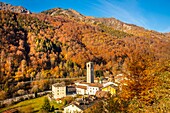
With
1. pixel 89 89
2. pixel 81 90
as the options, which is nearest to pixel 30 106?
pixel 81 90

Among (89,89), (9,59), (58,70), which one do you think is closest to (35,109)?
(89,89)

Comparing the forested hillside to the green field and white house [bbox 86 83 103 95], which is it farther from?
white house [bbox 86 83 103 95]

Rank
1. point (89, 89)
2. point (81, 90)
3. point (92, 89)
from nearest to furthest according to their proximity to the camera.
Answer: point (92, 89)
point (89, 89)
point (81, 90)

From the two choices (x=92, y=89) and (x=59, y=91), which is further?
(x=92, y=89)

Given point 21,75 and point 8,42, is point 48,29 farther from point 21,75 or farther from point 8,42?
point 21,75

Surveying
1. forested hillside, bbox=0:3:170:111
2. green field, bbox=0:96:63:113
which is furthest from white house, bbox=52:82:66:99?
forested hillside, bbox=0:3:170:111

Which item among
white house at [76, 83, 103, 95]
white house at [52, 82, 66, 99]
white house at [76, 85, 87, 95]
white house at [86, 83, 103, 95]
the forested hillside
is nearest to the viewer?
white house at [52, 82, 66, 99]

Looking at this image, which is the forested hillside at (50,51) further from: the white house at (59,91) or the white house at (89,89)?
the white house at (59,91)

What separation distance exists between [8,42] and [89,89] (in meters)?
59.1

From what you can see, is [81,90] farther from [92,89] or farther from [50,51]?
[50,51]

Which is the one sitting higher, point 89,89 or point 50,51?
point 50,51

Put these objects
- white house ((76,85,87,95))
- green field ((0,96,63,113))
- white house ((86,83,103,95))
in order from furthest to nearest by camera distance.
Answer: white house ((76,85,87,95)), white house ((86,83,103,95)), green field ((0,96,63,113))

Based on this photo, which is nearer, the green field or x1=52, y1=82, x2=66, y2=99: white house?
the green field

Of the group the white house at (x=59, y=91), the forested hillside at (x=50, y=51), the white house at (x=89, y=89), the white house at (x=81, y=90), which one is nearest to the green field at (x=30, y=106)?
the white house at (x=59, y=91)
